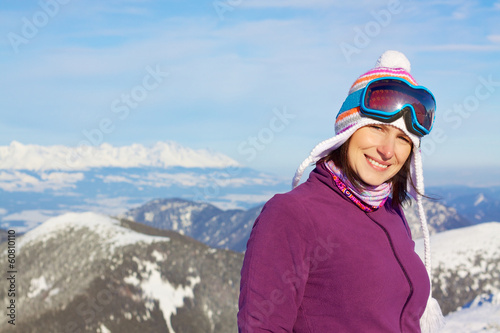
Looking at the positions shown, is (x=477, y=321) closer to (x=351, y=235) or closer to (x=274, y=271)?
(x=351, y=235)

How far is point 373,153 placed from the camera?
3338 mm

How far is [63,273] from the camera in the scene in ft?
63.7

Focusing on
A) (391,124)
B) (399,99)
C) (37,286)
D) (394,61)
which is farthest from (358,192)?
(37,286)

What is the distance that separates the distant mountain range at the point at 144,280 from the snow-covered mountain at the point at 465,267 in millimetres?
35

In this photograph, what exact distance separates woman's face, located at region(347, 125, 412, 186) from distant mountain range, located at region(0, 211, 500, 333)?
15.6m

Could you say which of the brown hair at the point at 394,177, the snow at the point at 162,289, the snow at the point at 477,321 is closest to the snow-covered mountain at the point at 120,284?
the snow at the point at 162,289

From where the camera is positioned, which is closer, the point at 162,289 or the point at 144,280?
the point at 162,289

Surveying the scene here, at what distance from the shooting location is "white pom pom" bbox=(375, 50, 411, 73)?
375 cm

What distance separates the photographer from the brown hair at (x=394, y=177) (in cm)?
329

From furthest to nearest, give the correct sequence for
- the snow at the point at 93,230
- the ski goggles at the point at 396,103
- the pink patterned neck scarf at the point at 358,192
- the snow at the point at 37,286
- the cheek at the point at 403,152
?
the snow at the point at 93,230
the snow at the point at 37,286
the cheek at the point at 403,152
the ski goggles at the point at 396,103
the pink patterned neck scarf at the point at 358,192

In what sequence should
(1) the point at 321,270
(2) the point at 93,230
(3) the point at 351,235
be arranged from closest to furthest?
1. (1) the point at 321,270
2. (3) the point at 351,235
3. (2) the point at 93,230

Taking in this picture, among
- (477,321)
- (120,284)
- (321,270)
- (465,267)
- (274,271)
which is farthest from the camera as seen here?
(465,267)

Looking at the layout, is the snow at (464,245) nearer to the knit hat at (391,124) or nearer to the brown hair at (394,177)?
the knit hat at (391,124)

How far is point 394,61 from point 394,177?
0.94 m
